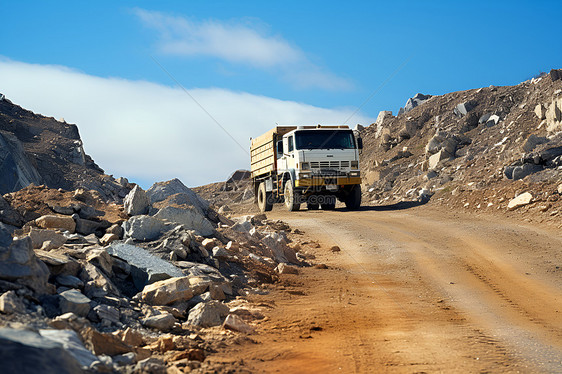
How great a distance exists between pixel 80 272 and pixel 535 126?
1059 inches

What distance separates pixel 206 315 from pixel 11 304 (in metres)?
2.38

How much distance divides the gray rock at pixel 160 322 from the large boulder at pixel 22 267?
45.5 inches

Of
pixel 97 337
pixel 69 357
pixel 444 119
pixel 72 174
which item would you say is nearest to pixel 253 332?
pixel 97 337

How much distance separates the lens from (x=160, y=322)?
621cm

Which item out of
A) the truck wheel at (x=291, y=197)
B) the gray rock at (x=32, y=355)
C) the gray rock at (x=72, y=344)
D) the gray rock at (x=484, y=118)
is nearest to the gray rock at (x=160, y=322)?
the gray rock at (x=72, y=344)

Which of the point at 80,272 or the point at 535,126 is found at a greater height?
the point at 535,126

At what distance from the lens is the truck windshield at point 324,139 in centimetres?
2192

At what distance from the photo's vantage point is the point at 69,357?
356cm

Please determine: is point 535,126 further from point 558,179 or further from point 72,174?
point 72,174

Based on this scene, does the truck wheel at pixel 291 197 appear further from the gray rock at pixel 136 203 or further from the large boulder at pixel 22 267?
the large boulder at pixel 22 267

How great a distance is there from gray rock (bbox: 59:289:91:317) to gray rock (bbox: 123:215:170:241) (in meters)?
3.70

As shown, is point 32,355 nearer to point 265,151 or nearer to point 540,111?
point 265,151

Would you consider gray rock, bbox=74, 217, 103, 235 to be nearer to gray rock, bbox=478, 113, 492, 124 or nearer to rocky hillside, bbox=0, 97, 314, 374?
rocky hillside, bbox=0, 97, 314, 374

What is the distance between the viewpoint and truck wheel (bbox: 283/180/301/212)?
22.9m
